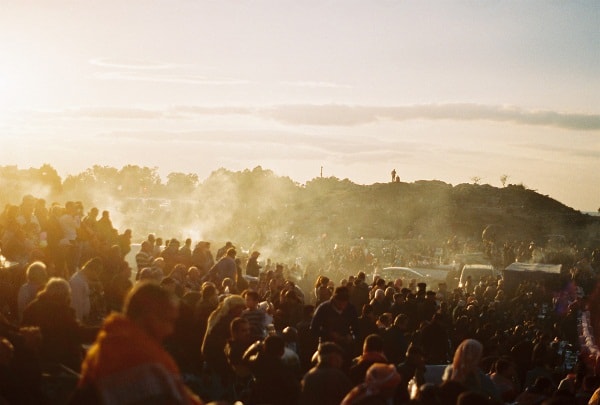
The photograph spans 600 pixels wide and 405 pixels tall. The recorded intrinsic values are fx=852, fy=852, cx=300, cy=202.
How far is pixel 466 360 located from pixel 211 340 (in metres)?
3.37

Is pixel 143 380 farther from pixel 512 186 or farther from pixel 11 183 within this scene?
pixel 512 186

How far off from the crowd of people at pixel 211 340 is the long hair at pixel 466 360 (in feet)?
0.05

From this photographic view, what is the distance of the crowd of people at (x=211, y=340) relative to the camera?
5.12 m

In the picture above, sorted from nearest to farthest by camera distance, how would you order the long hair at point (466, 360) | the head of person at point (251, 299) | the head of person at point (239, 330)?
the long hair at point (466, 360) < the head of person at point (239, 330) < the head of person at point (251, 299)

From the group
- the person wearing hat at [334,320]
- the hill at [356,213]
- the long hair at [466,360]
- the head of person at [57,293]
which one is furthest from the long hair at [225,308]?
the hill at [356,213]

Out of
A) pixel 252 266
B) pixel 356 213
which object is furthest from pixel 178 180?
pixel 252 266

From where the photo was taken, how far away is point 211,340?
10703 millimetres

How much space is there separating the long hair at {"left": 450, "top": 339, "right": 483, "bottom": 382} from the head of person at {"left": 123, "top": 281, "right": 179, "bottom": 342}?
14.8ft

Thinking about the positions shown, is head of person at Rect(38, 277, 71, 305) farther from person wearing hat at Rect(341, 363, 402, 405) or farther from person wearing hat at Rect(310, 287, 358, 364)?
person wearing hat at Rect(310, 287, 358, 364)

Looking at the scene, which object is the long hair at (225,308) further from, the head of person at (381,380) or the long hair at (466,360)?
the head of person at (381,380)

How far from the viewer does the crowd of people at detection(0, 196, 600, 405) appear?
16.8 ft

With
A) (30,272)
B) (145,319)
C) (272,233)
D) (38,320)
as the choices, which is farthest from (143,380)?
(272,233)

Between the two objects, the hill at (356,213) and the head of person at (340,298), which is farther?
the hill at (356,213)

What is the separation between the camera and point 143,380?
4887 millimetres
